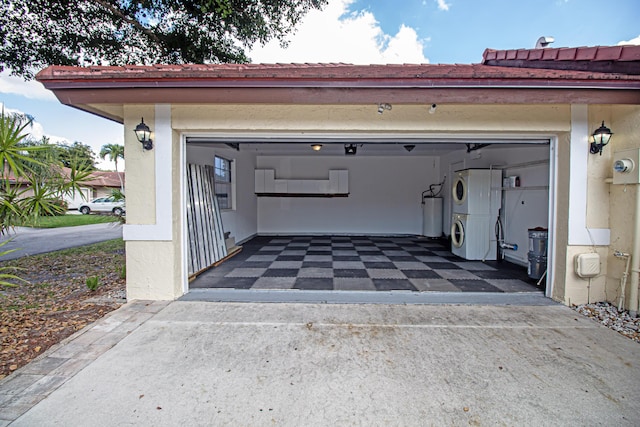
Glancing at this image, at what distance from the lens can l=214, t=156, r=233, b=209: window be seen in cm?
711

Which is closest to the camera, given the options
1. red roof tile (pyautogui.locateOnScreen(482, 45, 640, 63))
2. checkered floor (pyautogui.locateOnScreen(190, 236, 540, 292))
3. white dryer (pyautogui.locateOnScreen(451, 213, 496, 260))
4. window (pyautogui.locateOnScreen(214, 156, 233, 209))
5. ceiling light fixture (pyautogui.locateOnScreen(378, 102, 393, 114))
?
red roof tile (pyautogui.locateOnScreen(482, 45, 640, 63))

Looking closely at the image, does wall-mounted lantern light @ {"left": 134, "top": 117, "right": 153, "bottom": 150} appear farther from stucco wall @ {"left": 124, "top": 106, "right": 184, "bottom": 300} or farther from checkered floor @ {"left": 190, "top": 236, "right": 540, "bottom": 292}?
checkered floor @ {"left": 190, "top": 236, "right": 540, "bottom": 292}

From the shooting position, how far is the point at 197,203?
17.4ft

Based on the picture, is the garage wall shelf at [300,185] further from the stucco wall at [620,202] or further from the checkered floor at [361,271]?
the stucco wall at [620,202]

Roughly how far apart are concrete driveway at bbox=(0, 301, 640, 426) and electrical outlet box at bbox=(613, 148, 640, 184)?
174 cm

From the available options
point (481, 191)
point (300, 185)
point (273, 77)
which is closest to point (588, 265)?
point (481, 191)

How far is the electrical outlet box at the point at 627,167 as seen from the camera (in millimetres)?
3396

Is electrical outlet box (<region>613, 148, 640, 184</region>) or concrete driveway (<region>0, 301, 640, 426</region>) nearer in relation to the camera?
concrete driveway (<region>0, 301, 640, 426</region>)

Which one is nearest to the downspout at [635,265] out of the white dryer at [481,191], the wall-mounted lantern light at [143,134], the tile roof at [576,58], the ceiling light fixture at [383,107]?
the tile roof at [576,58]

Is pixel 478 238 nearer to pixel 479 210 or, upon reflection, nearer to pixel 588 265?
pixel 479 210

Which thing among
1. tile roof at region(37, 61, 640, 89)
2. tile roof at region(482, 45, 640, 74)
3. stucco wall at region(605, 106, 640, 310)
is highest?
tile roof at region(482, 45, 640, 74)

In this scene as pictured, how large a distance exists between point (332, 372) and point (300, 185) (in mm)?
7968

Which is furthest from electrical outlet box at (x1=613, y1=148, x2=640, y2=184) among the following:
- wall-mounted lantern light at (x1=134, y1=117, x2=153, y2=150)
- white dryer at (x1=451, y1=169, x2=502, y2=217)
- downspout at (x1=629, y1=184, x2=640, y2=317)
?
wall-mounted lantern light at (x1=134, y1=117, x2=153, y2=150)

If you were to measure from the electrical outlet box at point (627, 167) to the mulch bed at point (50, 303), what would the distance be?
651cm
